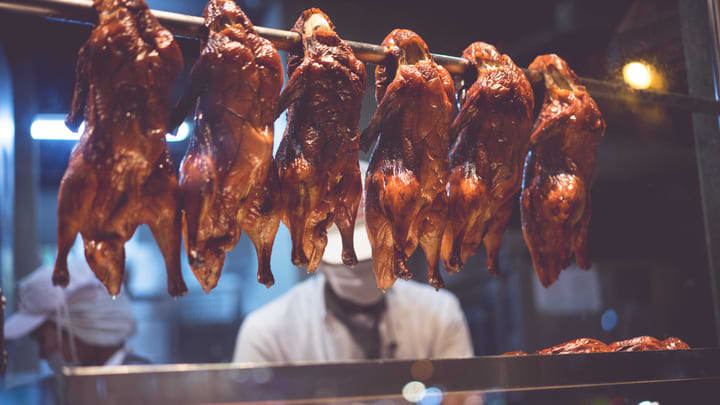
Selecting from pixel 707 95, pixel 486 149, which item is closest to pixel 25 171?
pixel 486 149

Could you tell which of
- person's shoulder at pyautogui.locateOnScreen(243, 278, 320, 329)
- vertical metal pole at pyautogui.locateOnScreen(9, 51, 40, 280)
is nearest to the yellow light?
person's shoulder at pyautogui.locateOnScreen(243, 278, 320, 329)

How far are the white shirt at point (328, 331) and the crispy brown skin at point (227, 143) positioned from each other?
103 inches

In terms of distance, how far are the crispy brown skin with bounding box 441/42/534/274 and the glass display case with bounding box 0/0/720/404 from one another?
1.13ft

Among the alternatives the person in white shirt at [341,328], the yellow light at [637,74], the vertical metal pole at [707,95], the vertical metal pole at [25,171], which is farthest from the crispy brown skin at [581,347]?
the vertical metal pole at [25,171]

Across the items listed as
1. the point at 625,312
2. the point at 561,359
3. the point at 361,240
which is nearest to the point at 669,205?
the point at 625,312

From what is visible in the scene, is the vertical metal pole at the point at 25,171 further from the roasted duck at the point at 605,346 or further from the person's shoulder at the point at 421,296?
the roasted duck at the point at 605,346

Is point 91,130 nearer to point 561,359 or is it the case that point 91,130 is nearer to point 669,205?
point 561,359

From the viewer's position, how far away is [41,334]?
4.01 m

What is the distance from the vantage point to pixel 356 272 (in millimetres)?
3818

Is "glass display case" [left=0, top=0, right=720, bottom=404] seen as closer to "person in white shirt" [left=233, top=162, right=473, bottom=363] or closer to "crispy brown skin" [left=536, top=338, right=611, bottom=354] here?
"person in white shirt" [left=233, top=162, right=473, bottom=363]

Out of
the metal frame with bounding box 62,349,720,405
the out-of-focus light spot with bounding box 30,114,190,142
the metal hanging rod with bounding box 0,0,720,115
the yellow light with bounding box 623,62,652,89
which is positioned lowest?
the metal frame with bounding box 62,349,720,405

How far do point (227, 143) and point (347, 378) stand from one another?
647 millimetres

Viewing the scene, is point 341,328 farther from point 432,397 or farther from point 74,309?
point 432,397

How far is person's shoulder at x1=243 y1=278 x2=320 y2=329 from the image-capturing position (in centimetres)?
419
